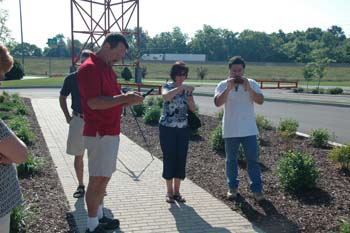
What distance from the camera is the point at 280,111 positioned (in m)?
17.8

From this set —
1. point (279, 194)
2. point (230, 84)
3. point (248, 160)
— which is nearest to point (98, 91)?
point (230, 84)

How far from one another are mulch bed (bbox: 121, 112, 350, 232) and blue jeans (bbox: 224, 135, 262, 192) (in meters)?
0.21

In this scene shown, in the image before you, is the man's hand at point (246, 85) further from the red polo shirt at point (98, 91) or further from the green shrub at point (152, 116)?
the green shrub at point (152, 116)

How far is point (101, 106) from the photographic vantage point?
3910 millimetres

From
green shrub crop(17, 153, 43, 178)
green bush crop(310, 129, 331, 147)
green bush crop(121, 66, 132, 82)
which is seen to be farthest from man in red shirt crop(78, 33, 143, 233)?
green bush crop(121, 66, 132, 82)

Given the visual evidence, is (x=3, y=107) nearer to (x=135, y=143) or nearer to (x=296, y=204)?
(x=135, y=143)

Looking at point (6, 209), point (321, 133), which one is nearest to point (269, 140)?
point (321, 133)

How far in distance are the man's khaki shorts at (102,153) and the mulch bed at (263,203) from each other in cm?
87

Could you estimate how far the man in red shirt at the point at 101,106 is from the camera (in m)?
3.95

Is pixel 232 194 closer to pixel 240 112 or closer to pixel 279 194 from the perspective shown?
pixel 279 194

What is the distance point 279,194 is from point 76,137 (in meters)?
2.69

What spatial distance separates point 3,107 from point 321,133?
10245 mm

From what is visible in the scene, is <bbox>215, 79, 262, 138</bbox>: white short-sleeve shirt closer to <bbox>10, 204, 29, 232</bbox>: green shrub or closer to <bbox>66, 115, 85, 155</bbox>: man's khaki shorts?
<bbox>66, 115, 85, 155</bbox>: man's khaki shorts

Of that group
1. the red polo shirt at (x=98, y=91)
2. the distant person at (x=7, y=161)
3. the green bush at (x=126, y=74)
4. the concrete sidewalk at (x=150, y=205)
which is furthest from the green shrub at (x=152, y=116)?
the green bush at (x=126, y=74)
